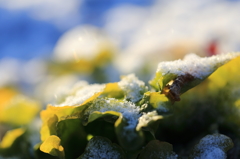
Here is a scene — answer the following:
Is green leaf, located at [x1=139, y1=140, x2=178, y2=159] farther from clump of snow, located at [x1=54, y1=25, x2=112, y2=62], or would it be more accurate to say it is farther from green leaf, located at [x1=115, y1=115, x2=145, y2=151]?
clump of snow, located at [x1=54, y1=25, x2=112, y2=62]

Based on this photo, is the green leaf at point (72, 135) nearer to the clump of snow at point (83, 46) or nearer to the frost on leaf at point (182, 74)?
the frost on leaf at point (182, 74)

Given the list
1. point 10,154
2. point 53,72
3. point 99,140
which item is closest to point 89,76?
point 53,72

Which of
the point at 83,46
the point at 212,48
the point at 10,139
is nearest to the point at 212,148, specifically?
the point at 10,139

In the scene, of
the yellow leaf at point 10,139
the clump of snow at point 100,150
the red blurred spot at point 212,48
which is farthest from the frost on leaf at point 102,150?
the red blurred spot at point 212,48

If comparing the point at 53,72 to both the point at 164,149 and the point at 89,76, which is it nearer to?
the point at 89,76

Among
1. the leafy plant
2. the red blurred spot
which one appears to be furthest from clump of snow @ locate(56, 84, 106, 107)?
the red blurred spot

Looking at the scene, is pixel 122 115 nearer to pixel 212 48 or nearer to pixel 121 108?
pixel 121 108
